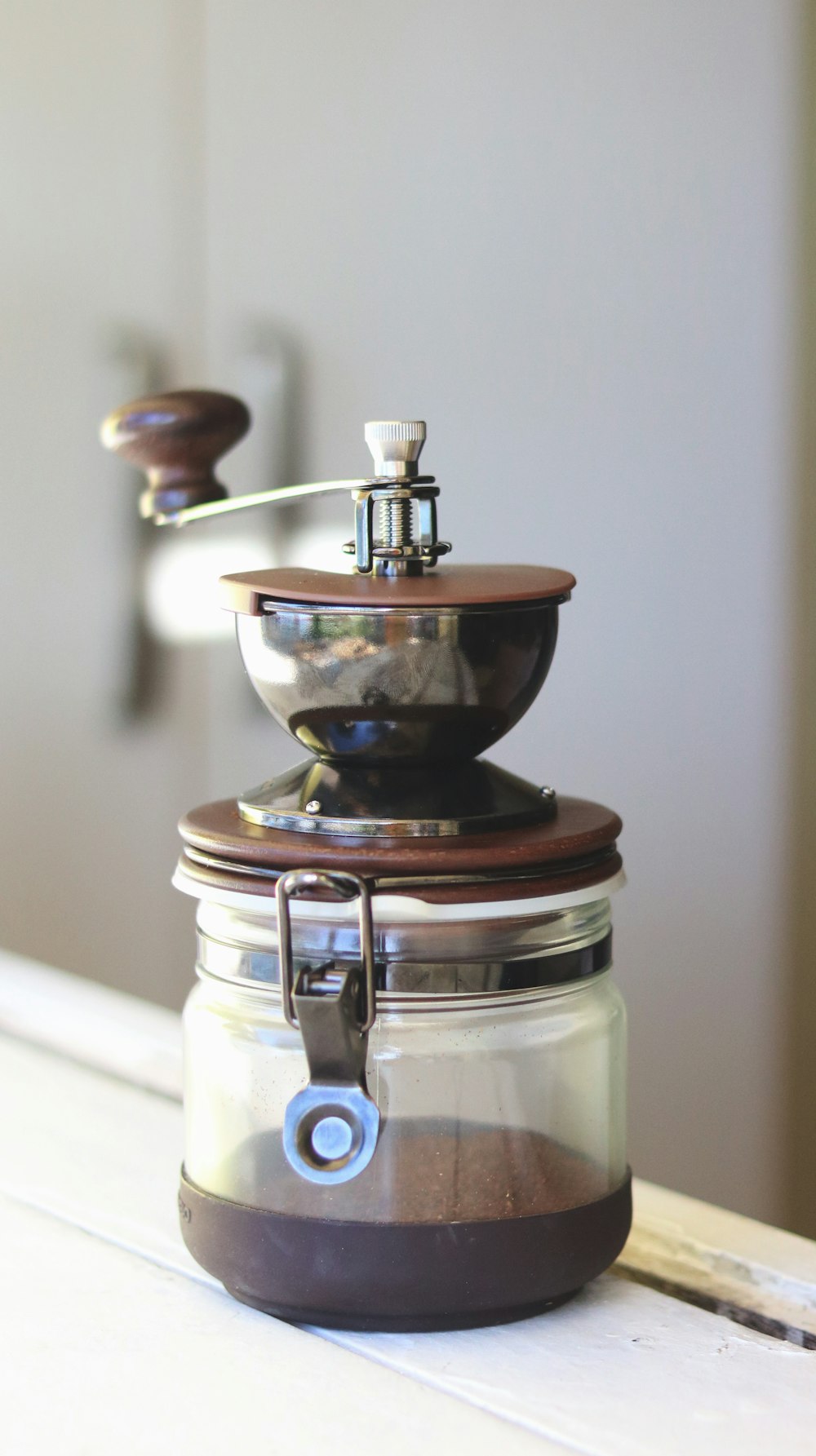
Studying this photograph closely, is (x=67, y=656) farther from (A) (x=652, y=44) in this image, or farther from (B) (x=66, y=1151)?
(B) (x=66, y=1151)

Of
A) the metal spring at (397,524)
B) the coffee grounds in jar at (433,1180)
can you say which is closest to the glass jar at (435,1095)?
the coffee grounds in jar at (433,1180)

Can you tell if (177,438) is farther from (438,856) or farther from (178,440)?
(438,856)

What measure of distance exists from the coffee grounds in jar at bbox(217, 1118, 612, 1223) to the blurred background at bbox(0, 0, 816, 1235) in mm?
842

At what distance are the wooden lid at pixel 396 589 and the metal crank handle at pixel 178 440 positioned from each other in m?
0.14

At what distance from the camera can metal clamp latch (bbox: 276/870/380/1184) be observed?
0.43 meters

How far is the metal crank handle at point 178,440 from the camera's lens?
2.04 ft

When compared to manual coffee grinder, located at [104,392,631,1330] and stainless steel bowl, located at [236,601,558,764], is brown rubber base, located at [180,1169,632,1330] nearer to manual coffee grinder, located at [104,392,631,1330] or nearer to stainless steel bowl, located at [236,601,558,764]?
manual coffee grinder, located at [104,392,631,1330]

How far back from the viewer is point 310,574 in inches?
19.4

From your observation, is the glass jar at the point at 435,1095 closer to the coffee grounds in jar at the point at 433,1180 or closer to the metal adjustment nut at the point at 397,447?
the coffee grounds in jar at the point at 433,1180

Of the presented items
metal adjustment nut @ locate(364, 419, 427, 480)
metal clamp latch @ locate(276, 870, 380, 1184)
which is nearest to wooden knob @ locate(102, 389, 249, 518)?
metal adjustment nut @ locate(364, 419, 427, 480)

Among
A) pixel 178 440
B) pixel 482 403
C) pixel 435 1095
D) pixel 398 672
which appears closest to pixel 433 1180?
pixel 435 1095

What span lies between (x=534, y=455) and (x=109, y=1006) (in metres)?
0.77

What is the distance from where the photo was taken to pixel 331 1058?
0.43m

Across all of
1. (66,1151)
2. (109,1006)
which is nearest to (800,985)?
(109,1006)
